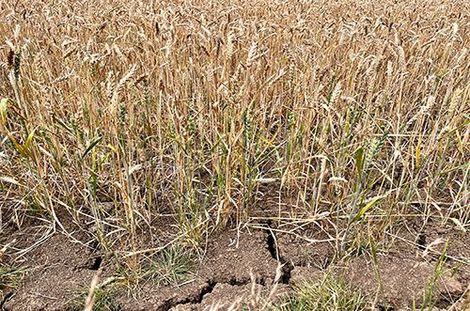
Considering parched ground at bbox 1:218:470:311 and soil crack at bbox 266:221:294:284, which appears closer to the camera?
parched ground at bbox 1:218:470:311

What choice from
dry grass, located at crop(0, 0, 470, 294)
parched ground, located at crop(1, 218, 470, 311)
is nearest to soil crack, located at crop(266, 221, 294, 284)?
parched ground, located at crop(1, 218, 470, 311)

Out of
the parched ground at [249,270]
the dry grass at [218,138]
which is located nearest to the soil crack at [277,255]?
the parched ground at [249,270]

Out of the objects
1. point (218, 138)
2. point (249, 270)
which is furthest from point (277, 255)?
point (218, 138)

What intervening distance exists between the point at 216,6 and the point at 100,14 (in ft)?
2.54

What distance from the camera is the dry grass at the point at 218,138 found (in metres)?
1.40

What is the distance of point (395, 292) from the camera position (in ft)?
4.42

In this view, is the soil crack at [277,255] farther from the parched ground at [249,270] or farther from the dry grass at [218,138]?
the dry grass at [218,138]

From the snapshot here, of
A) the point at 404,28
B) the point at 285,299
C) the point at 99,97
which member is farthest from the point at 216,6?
the point at 285,299

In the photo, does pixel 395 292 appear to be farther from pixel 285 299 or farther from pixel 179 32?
pixel 179 32

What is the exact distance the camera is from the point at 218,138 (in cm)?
154

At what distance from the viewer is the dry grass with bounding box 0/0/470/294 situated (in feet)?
4.60

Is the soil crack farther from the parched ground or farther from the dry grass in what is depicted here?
the dry grass

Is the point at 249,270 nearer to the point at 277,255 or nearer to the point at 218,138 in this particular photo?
the point at 277,255

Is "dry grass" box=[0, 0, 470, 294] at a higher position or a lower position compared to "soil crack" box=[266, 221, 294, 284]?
higher
